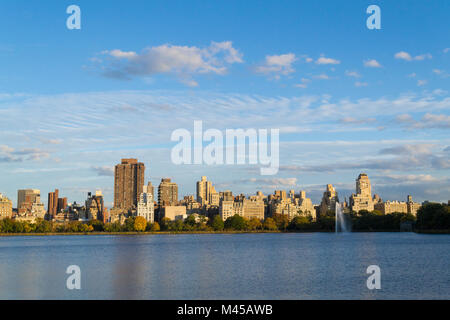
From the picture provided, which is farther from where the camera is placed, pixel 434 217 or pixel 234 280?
pixel 434 217

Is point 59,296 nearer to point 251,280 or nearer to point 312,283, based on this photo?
point 251,280

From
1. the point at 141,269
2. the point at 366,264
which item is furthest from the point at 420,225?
the point at 141,269

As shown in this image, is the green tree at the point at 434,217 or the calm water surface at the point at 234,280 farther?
the green tree at the point at 434,217

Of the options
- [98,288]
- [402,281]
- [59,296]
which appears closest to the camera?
[59,296]

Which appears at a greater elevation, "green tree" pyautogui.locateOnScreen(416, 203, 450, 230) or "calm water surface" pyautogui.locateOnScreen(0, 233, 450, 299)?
"green tree" pyautogui.locateOnScreen(416, 203, 450, 230)

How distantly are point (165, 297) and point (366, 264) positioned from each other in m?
28.1

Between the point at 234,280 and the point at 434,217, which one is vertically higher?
the point at 434,217

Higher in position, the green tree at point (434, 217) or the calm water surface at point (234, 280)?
the green tree at point (434, 217)

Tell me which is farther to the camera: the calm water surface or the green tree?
the green tree

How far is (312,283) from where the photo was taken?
4078cm
